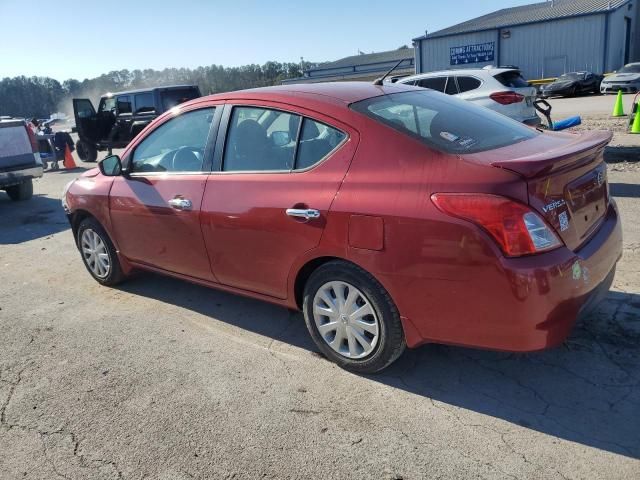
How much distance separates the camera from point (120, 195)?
14.7 feet

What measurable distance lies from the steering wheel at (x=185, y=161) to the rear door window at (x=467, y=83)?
7449 millimetres

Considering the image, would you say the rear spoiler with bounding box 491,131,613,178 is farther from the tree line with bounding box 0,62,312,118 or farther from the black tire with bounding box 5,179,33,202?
the tree line with bounding box 0,62,312,118

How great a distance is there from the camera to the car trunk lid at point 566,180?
2590 mm

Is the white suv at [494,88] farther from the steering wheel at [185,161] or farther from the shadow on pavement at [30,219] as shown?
the shadow on pavement at [30,219]

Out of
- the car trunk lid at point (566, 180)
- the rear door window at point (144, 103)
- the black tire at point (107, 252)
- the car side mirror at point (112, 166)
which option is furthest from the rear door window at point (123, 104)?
the car trunk lid at point (566, 180)

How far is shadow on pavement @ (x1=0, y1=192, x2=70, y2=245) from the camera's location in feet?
26.1

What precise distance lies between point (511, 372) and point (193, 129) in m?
2.76

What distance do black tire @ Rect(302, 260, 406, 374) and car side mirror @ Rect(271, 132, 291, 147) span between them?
0.85 meters

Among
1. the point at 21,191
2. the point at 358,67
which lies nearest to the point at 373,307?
the point at 21,191

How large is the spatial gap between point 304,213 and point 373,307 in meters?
0.67

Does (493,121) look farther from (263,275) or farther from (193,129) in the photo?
(193,129)

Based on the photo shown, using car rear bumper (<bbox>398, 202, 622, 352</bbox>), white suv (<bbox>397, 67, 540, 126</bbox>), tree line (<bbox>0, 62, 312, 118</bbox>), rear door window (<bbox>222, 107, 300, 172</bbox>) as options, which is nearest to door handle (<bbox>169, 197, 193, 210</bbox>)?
rear door window (<bbox>222, 107, 300, 172</bbox>)

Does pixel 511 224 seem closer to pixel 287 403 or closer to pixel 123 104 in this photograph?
pixel 287 403

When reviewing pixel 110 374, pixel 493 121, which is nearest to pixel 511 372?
pixel 493 121
